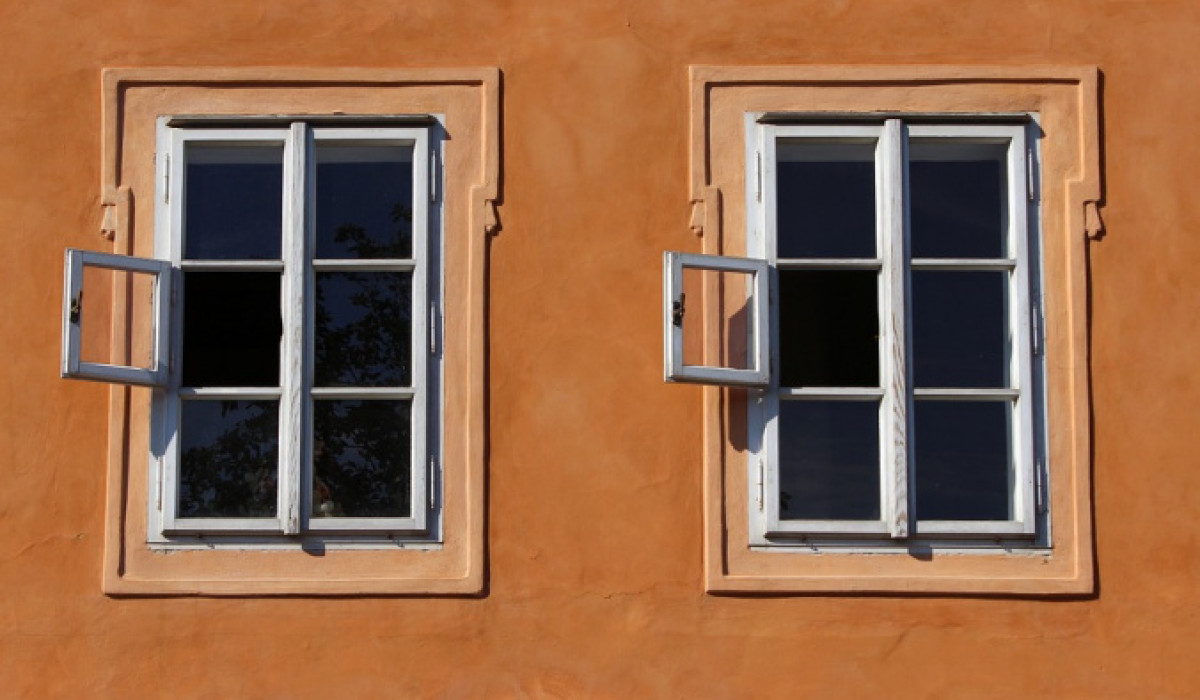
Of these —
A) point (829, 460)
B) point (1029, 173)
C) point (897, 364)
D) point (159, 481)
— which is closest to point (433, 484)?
point (159, 481)

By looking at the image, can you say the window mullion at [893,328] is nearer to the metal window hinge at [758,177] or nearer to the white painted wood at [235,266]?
the metal window hinge at [758,177]

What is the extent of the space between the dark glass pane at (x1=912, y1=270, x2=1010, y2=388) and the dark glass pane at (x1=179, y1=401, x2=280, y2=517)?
2.17m

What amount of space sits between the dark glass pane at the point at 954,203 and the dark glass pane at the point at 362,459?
1.84 m

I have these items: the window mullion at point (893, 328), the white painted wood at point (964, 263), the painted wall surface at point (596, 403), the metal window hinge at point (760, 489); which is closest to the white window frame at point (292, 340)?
the painted wall surface at point (596, 403)

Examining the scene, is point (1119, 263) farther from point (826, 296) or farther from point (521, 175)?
point (521, 175)

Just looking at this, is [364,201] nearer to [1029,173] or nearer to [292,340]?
[292,340]

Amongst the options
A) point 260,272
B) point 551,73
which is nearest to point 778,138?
point 551,73

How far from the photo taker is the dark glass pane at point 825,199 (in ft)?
21.9

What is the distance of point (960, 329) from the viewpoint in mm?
6633

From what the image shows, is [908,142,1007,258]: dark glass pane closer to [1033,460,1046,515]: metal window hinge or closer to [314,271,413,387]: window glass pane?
[1033,460,1046,515]: metal window hinge

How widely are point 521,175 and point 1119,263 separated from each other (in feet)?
6.62

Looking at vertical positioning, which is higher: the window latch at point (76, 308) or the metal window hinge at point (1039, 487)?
the window latch at point (76, 308)

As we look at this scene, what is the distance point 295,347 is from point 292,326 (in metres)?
0.07

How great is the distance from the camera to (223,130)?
668 centimetres
